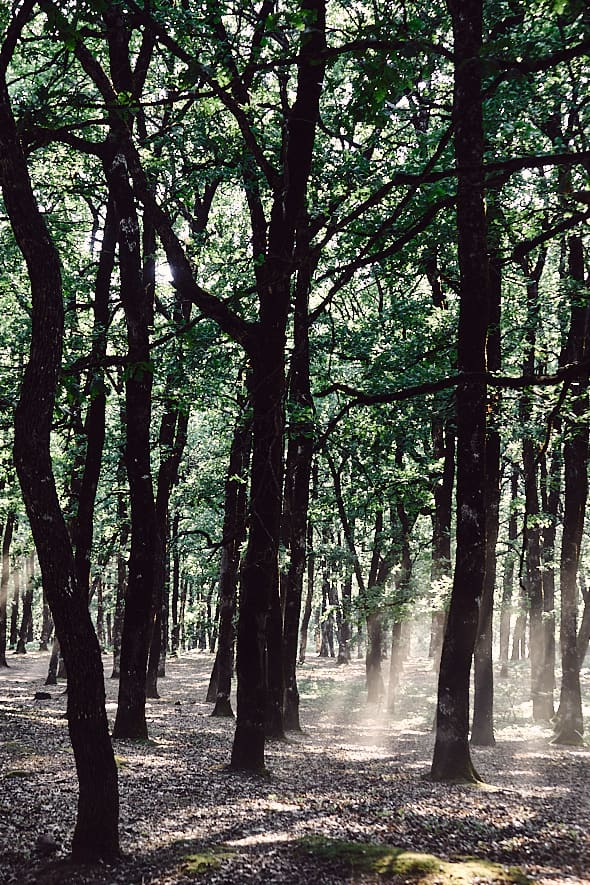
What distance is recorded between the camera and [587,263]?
1912 cm

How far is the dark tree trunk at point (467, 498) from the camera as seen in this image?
10773 mm

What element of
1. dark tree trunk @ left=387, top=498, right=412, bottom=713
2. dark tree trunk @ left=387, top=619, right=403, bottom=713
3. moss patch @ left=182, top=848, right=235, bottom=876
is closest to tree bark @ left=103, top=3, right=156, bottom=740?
moss patch @ left=182, top=848, right=235, bottom=876

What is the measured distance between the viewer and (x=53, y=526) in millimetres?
6113

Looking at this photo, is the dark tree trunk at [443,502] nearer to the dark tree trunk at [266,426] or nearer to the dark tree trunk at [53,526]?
the dark tree trunk at [266,426]

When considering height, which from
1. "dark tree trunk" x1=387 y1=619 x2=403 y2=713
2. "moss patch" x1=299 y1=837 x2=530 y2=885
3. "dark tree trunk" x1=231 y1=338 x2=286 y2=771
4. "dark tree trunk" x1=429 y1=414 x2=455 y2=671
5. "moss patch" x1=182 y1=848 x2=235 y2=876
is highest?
"dark tree trunk" x1=429 y1=414 x2=455 y2=671

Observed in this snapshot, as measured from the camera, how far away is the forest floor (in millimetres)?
6238

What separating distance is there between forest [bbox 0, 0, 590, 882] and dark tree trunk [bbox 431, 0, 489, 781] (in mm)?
42

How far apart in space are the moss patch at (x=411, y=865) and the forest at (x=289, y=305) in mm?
168

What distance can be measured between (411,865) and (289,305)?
23.3ft

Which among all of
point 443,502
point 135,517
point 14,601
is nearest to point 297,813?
point 135,517

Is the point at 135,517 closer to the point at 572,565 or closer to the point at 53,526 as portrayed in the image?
the point at 53,526

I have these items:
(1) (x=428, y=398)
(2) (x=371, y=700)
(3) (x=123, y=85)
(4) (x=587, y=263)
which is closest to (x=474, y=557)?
(1) (x=428, y=398)

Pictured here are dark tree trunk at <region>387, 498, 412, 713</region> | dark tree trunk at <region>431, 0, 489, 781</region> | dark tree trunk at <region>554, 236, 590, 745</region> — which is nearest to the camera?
dark tree trunk at <region>431, 0, 489, 781</region>

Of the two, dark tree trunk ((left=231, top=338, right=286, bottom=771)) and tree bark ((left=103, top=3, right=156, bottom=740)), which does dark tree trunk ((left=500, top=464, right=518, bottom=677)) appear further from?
dark tree trunk ((left=231, top=338, right=286, bottom=771))
